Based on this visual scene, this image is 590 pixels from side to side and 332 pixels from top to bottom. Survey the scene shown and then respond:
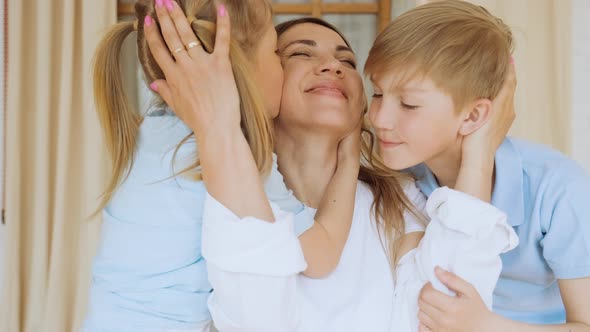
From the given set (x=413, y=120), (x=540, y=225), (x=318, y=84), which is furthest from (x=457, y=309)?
(x=318, y=84)

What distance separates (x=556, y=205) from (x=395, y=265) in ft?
1.15

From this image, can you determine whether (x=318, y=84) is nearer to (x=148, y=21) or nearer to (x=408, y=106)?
(x=408, y=106)

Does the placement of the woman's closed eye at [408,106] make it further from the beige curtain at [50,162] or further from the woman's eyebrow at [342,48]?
the beige curtain at [50,162]

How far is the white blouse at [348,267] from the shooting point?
3.37 feet

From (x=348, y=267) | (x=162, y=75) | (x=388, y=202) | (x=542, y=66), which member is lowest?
(x=348, y=267)

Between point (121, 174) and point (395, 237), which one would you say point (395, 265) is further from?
point (121, 174)

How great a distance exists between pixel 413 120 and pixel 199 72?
45 cm

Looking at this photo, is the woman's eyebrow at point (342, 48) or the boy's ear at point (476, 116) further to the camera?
the woman's eyebrow at point (342, 48)

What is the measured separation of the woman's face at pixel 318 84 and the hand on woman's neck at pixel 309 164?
35 millimetres

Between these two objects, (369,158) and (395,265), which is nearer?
(395,265)

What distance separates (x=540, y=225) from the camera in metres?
1.23

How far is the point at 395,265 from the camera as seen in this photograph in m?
1.33

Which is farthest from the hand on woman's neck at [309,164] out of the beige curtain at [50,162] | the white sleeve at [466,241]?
the beige curtain at [50,162]

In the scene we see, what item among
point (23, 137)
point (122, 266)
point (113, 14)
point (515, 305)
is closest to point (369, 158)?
point (515, 305)
